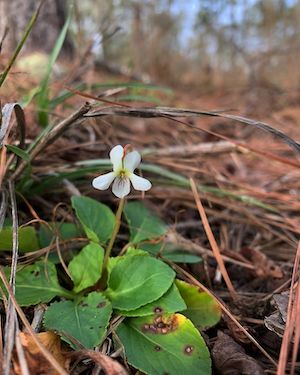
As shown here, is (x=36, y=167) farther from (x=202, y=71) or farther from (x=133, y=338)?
(x=202, y=71)

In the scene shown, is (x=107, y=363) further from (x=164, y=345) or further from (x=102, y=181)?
(x=102, y=181)

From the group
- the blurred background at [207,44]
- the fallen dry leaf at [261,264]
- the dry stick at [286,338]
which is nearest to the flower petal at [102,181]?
the dry stick at [286,338]

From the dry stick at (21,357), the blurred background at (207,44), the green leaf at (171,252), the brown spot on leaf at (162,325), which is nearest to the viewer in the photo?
the dry stick at (21,357)

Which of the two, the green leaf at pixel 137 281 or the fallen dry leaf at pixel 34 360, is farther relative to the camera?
the green leaf at pixel 137 281

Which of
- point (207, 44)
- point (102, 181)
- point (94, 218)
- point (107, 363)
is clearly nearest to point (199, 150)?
point (94, 218)

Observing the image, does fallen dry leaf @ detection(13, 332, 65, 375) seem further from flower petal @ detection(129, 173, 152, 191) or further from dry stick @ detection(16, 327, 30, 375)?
flower petal @ detection(129, 173, 152, 191)

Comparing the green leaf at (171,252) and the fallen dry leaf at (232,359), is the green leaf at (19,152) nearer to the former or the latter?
the green leaf at (171,252)

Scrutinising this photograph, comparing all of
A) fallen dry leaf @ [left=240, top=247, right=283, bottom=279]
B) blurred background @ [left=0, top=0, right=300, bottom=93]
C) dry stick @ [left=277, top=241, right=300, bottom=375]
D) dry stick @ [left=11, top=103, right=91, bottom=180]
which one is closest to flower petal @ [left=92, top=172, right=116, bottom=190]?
dry stick @ [left=11, top=103, right=91, bottom=180]
